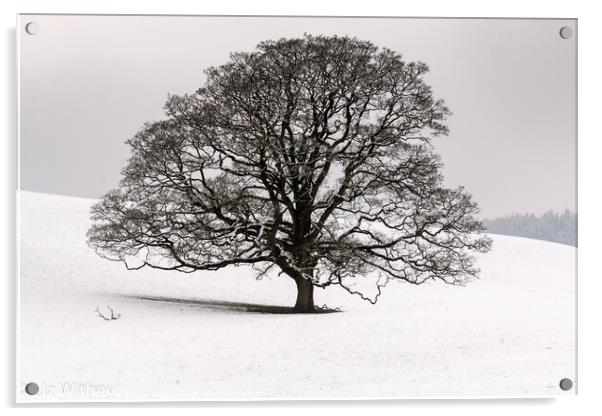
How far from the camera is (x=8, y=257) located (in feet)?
26.8

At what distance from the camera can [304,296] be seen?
9.56 m

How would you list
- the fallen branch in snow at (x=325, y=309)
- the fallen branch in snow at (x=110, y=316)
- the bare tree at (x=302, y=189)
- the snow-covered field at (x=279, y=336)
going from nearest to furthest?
1. the snow-covered field at (x=279, y=336)
2. the fallen branch in snow at (x=110, y=316)
3. the bare tree at (x=302, y=189)
4. the fallen branch in snow at (x=325, y=309)

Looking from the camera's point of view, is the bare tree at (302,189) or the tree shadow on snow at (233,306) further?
the tree shadow on snow at (233,306)

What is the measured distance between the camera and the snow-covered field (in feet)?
26.4

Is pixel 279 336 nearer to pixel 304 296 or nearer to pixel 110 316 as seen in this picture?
pixel 304 296

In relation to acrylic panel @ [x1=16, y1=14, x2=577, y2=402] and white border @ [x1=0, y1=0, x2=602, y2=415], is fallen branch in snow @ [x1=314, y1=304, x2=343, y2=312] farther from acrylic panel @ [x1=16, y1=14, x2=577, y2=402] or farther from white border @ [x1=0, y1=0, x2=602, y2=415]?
white border @ [x1=0, y1=0, x2=602, y2=415]

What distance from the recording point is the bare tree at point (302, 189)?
9.14m

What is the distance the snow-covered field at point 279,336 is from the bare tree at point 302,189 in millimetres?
311

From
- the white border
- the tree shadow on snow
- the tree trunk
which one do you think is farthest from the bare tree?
the white border

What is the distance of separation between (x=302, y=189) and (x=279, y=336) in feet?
6.27
